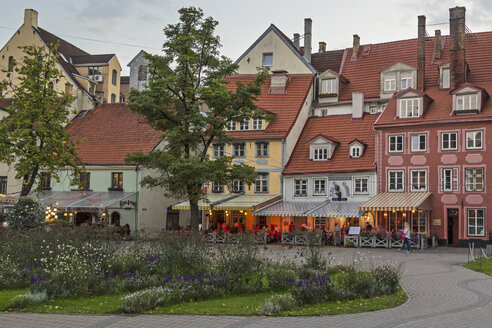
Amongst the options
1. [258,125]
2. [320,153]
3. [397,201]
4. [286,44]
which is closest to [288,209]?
[320,153]

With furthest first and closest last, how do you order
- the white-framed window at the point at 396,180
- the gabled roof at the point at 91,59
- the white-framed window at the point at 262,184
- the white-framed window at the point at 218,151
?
the gabled roof at the point at 91,59
the white-framed window at the point at 218,151
the white-framed window at the point at 262,184
the white-framed window at the point at 396,180

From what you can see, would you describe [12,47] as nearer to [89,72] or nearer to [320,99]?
[89,72]

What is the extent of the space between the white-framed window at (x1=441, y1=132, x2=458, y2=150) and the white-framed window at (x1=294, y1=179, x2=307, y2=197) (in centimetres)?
958

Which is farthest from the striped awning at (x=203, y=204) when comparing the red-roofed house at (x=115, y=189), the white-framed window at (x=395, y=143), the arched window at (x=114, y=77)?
the arched window at (x=114, y=77)

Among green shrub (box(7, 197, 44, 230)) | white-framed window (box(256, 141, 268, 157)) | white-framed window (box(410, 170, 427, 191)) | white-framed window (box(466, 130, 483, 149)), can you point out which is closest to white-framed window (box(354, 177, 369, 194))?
white-framed window (box(410, 170, 427, 191))

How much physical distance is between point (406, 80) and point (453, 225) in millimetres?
12119

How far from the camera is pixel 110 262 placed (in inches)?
644

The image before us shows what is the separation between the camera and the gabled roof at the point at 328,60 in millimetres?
51438

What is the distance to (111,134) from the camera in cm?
4825

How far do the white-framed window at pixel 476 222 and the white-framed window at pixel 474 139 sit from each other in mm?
3807

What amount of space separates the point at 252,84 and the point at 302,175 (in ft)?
37.9

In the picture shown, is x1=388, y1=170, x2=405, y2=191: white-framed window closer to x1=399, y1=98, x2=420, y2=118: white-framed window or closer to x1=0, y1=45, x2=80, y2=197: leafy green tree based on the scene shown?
x1=399, y1=98, x2=420, y2=118: white-framed window

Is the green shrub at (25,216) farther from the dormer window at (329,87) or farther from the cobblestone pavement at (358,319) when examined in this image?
the dormer window at (329,87)

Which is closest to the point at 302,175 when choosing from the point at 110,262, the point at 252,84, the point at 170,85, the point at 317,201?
the point at 317,201
